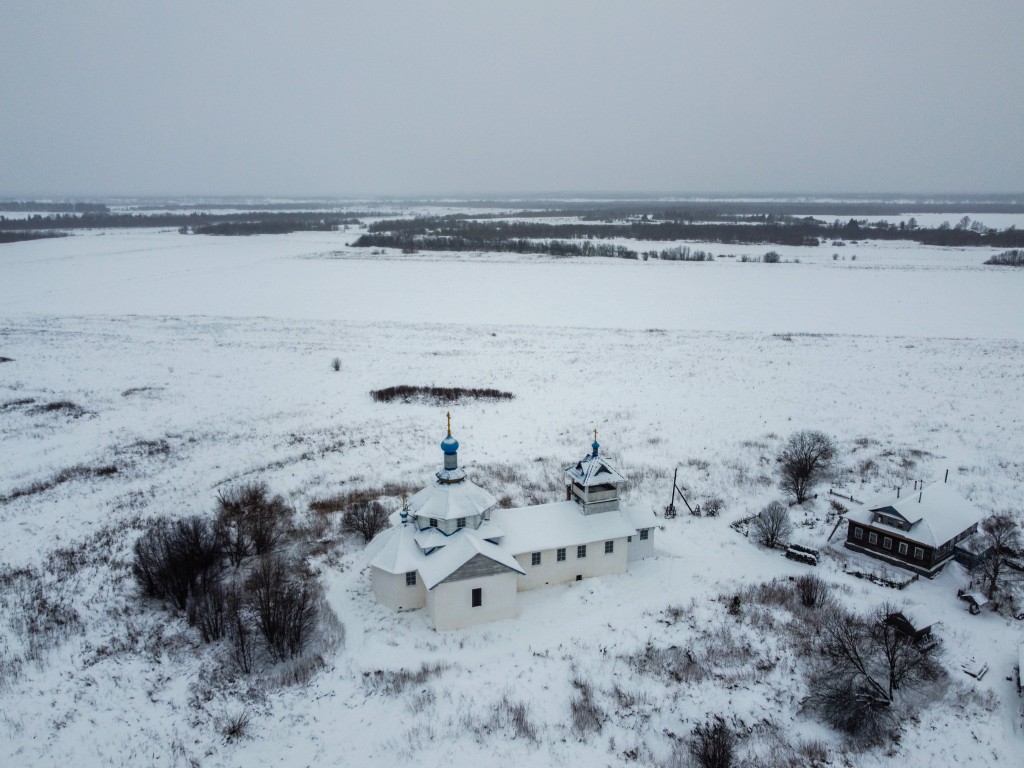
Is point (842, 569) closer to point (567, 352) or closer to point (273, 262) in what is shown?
point (567, 352)

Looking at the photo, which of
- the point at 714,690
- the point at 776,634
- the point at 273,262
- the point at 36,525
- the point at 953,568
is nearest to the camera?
the point at 714,690

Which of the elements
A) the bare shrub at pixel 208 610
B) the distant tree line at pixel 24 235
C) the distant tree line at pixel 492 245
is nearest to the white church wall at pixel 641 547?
the bare shrub at pixel 208 610

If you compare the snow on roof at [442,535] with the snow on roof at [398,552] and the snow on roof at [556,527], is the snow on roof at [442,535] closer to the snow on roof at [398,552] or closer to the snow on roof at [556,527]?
the snow on roof at [398,552]

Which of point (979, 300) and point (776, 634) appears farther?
point (979, 300)

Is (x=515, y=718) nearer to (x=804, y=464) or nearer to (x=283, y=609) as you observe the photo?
(x=283, y=609)

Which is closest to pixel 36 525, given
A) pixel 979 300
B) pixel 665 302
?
pixel 665 302

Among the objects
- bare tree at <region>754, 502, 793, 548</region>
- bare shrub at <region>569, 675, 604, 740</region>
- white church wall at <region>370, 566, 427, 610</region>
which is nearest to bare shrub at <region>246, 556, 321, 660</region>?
white church wall at <region>370, 566, 427, 610</region>

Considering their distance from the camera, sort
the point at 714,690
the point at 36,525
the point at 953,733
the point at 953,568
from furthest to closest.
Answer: the point at 36,525
the point at 953,568
the point at 714,690
the point at 953,733
